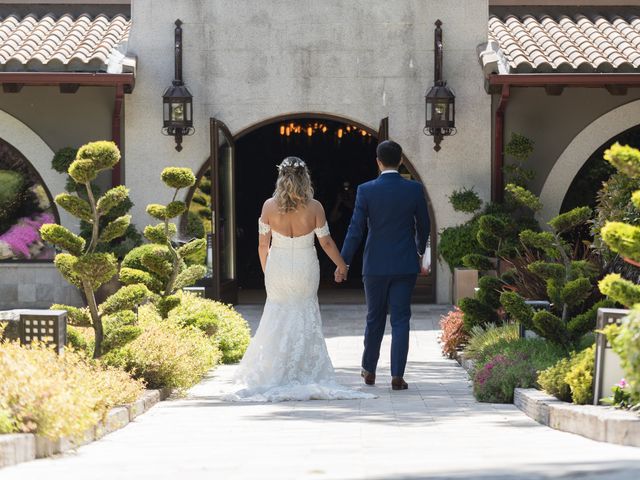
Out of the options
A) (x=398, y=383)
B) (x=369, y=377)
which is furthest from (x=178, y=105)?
(x=398, y=383)

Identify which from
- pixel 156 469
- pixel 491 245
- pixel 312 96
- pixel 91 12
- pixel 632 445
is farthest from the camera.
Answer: pixel 91 12

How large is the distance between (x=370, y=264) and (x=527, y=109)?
9.20m

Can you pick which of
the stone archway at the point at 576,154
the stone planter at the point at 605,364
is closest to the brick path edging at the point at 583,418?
the stone planter at the point at 605,364

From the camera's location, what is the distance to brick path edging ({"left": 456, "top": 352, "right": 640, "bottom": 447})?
286 inches

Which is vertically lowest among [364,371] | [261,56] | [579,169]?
[364,371]

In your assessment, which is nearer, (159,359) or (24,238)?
(159,359)

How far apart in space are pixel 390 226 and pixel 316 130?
549 inches

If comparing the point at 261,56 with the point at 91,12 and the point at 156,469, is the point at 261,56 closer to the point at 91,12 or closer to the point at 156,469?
the point at 91,12

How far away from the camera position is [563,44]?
19.0m

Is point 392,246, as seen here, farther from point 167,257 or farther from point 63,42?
point 63,42

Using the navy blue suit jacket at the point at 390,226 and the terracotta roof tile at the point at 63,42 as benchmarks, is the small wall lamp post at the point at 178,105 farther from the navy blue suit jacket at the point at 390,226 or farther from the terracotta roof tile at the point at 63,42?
the navy blue suit jacket at the point at 390,226

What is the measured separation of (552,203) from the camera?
18.9 metres

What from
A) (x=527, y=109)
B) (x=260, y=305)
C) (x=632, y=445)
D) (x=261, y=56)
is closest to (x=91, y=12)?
(x=261, y=56)

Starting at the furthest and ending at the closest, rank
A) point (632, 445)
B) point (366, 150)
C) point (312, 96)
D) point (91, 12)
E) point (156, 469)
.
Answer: point (366, 150)
point (91, 12)
point (312, 96)
point (632, 445)
point (156, 469)
